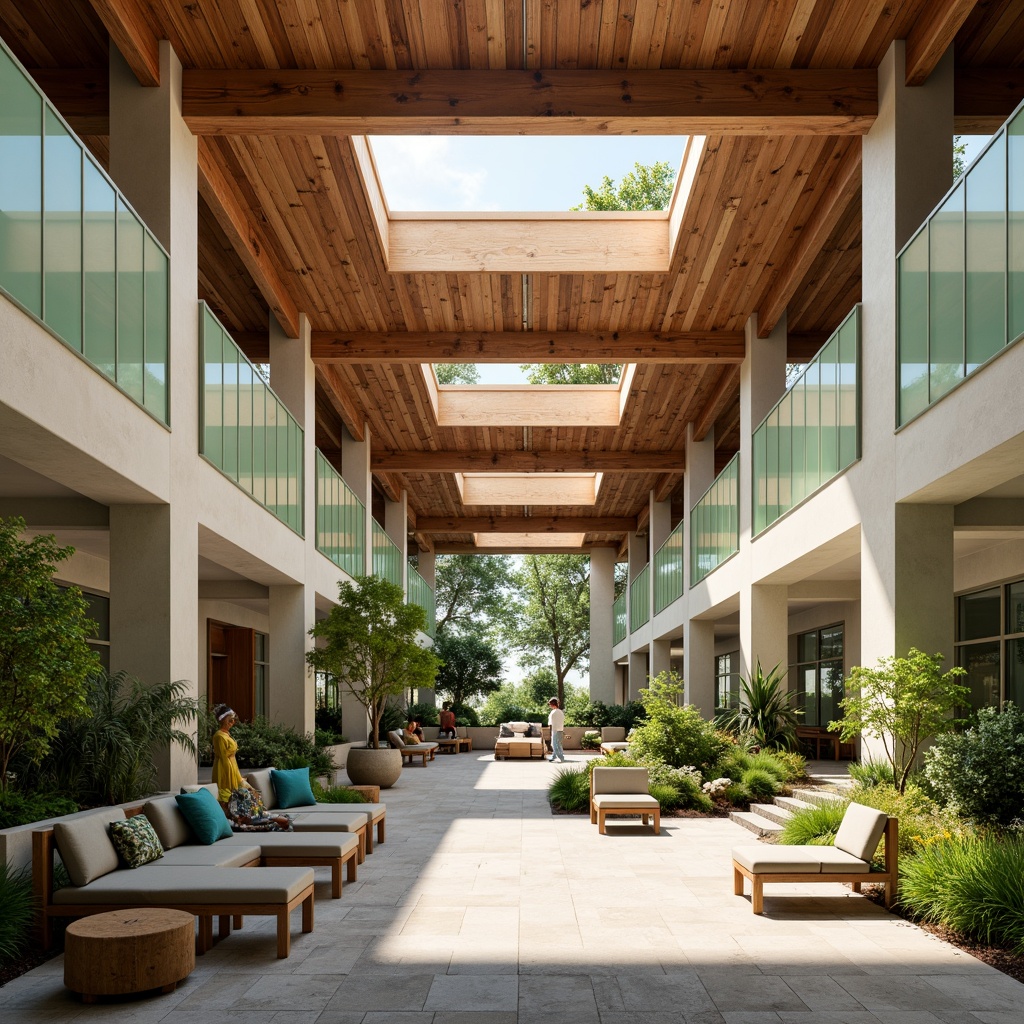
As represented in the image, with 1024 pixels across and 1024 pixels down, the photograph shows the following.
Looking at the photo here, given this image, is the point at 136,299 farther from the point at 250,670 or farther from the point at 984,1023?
the point at 250,670

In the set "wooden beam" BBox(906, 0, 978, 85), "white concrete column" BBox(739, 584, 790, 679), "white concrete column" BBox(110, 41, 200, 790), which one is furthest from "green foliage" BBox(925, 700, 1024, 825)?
"white concrete column" BBox(739, 584, 790, 679)

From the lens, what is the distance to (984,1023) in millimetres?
5434

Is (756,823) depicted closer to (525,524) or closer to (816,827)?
(816,827)

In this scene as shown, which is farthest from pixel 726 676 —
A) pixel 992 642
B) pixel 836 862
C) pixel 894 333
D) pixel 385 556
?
pixel 836 862

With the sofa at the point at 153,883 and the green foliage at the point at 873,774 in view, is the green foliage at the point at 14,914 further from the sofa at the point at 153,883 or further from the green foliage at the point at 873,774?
the green foliage at the point at 873,774

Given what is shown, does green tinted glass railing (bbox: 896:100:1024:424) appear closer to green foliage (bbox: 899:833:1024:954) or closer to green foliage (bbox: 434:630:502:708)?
green foliage (bbox: 899:833:1024:954)

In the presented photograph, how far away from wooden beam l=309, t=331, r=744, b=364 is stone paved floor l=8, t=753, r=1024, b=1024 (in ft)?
30.8

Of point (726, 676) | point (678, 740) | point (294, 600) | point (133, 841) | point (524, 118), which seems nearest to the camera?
point (133, 841)

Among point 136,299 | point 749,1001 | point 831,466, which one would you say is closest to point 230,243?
point 136,299

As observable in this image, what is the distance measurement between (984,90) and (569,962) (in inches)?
375

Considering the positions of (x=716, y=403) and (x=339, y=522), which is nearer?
(x=716, y=403)

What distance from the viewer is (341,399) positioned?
823 inches

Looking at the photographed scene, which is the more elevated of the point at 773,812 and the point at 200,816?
the point at 200,816

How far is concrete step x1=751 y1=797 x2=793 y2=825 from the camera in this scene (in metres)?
12.6
